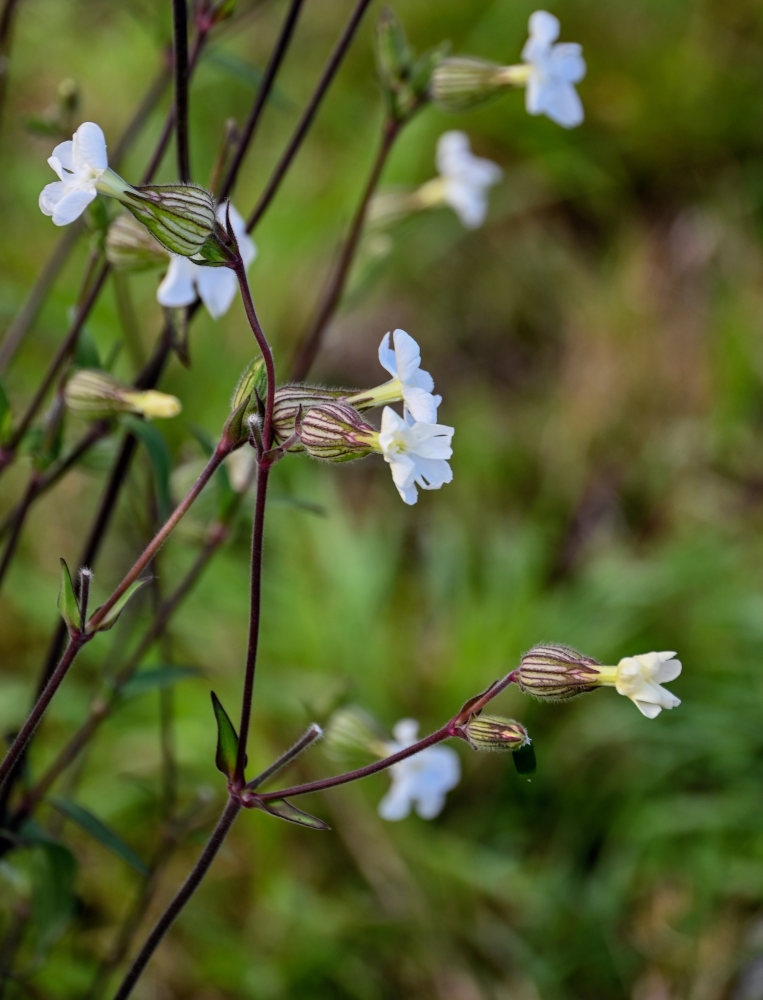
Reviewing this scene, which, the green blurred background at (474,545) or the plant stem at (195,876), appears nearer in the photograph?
the plant stem at (195,876)

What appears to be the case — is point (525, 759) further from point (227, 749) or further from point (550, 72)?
point (550, 72)

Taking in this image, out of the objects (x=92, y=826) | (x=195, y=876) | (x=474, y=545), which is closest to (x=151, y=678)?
(x=92, y=826)

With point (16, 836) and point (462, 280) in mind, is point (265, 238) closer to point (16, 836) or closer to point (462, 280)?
point (462, 280)

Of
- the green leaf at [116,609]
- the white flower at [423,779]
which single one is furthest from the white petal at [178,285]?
the white flower at [423,779]

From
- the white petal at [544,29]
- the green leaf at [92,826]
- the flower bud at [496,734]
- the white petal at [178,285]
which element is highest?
the white petal at [544,29]

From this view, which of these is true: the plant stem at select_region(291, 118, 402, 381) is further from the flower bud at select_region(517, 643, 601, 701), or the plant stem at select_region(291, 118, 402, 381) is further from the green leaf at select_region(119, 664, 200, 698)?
the flower bud at select_region(517, 643, 601, 701)

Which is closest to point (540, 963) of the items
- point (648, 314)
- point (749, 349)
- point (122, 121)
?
point (749, 349)

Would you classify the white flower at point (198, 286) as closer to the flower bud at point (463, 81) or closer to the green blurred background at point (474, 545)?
the green blurred background at point (474, 545)
